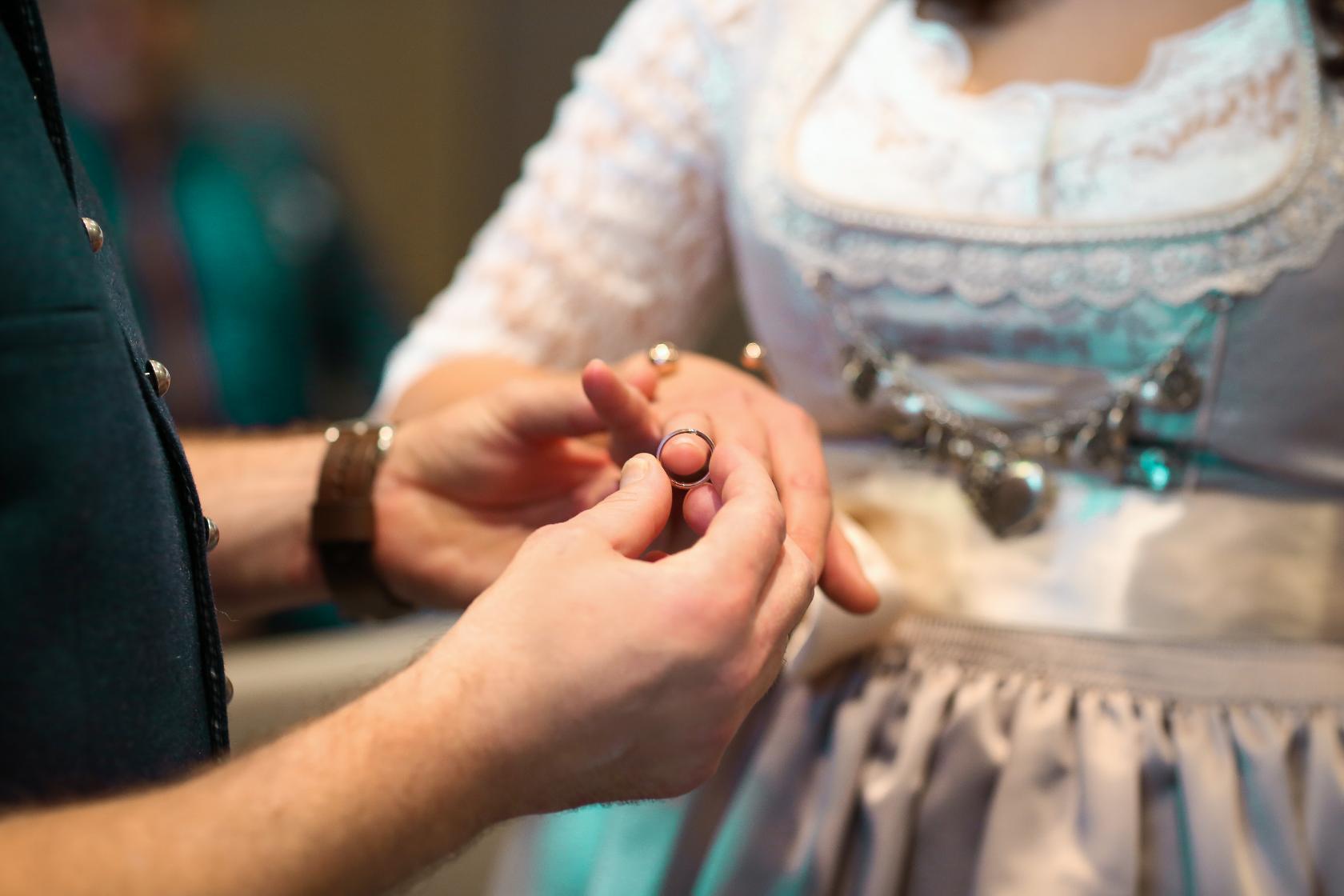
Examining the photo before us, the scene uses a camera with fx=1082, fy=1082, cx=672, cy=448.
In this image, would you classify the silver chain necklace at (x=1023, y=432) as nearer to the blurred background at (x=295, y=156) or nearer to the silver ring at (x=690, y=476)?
the silver ring at (x=690, y=476)

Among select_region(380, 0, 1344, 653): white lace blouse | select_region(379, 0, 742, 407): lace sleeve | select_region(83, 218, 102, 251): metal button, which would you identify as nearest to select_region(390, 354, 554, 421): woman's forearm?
select_region(379, 0, 742, 407): lace sleeve

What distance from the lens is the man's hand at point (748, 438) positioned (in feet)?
1.40

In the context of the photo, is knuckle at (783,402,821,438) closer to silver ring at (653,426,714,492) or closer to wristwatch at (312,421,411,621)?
silver ring at (653,426,714,492)

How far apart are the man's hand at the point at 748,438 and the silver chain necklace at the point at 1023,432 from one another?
0.09 metres

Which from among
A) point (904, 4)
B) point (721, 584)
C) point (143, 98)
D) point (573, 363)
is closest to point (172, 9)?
point (143, 98)

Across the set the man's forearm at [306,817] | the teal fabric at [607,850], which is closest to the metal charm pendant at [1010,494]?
the teal fabric at [607,850]

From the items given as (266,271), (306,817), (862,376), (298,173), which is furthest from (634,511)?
(298,173)

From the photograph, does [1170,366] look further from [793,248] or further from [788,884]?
[788,884]

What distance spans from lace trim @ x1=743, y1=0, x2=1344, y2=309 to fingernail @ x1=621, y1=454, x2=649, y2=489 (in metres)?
0.21

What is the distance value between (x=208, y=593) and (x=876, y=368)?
1.15 feet

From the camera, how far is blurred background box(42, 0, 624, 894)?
1.48 meters

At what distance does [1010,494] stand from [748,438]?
0.54ft

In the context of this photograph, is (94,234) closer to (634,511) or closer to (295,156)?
(634,511)

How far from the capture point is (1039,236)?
0.52 metres
